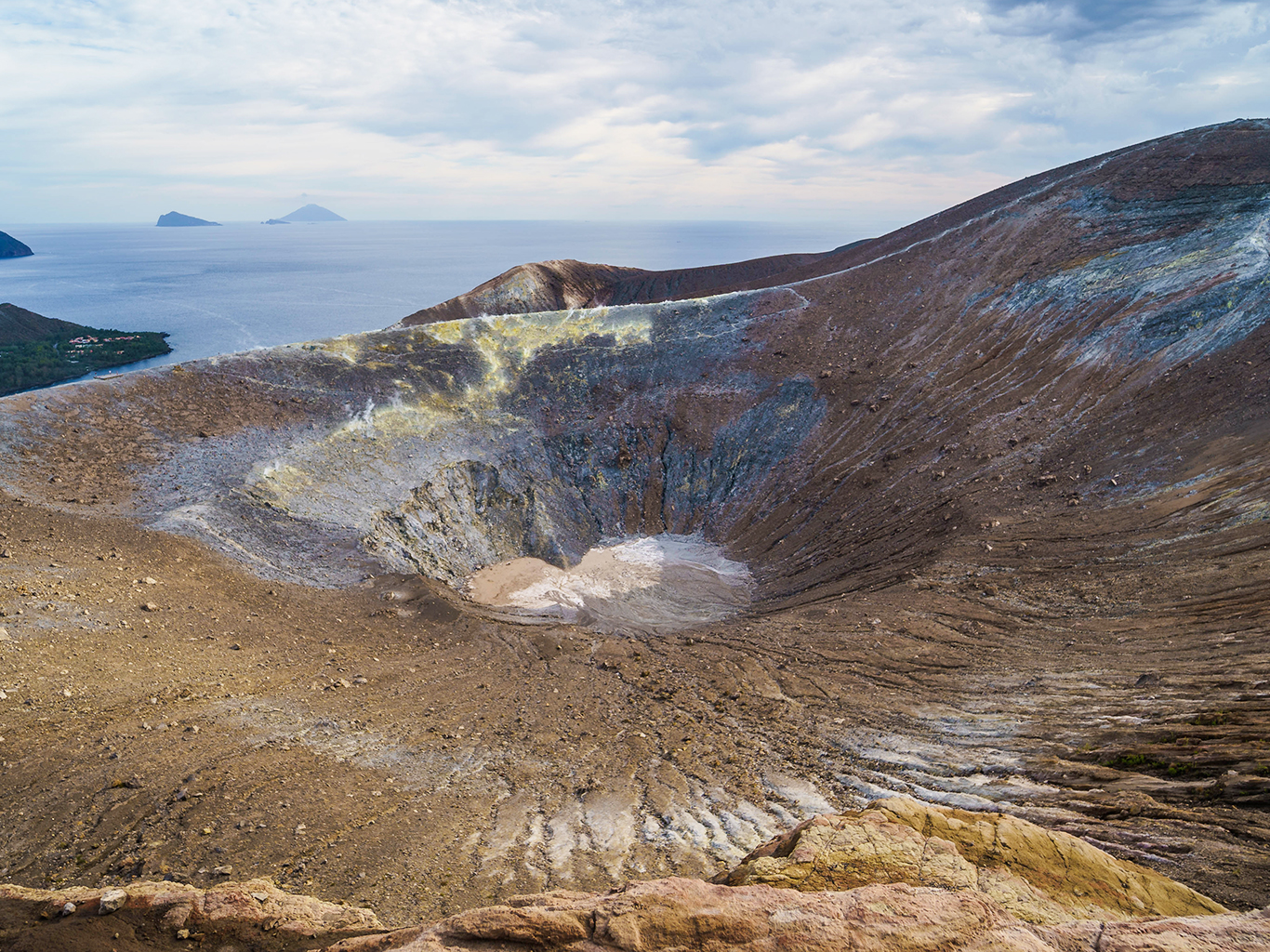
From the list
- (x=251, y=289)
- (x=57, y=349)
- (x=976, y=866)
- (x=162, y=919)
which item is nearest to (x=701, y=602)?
(x=976, y=866)

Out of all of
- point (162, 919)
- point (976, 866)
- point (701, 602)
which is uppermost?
point (976, 866)

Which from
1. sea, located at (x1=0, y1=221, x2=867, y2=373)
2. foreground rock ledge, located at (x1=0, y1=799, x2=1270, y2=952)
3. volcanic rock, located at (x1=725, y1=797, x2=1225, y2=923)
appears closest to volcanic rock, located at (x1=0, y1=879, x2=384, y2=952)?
foreground rock ledge, located at (x1=0, y1=799, x2=1270, y2=952)

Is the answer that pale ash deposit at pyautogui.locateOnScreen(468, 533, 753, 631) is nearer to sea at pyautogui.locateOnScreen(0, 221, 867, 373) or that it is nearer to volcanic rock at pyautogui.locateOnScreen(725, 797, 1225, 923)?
volcanic rock at pyautogui.locateOnScreen(725, 797, 1225, 923)

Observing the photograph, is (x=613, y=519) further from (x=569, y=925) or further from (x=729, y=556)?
(x=569, y=925)

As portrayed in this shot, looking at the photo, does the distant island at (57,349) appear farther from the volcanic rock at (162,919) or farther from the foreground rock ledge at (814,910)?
the foreground rock ledge at (814,910)

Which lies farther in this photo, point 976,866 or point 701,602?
point 701,602

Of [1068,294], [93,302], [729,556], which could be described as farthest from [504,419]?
[93,302]

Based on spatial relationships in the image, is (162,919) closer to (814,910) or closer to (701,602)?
(814,910)
